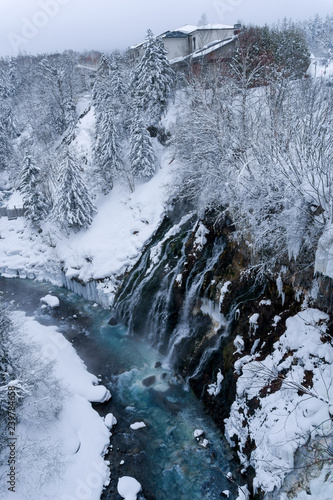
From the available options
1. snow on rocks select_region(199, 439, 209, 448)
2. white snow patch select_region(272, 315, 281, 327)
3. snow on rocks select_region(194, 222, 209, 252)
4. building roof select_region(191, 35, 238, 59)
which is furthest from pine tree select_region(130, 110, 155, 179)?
snow on rocks select_region(199, 439, 209, 448)

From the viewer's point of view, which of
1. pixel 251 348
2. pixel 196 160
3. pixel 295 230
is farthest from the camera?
pixel 196 160

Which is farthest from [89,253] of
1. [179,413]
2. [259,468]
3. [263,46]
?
[263,46]

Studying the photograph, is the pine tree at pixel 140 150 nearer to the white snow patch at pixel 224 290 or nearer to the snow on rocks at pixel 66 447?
the white snow patch at pixel 224 290

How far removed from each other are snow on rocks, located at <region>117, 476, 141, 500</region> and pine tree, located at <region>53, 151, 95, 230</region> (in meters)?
18.0

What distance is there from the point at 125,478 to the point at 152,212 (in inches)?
636

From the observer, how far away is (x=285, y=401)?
8594 millimetres

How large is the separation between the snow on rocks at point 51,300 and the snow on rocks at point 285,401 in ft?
46.1

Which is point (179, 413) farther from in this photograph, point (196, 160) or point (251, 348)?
point (196, 160)

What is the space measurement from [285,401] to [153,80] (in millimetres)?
27696

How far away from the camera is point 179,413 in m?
12.1

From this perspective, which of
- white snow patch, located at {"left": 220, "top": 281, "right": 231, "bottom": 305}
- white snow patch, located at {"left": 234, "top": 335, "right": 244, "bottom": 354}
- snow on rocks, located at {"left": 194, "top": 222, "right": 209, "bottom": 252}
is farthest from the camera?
snow on rocks, located at {"left": 194, "top": 222, "right": 209, "bottom": 252}

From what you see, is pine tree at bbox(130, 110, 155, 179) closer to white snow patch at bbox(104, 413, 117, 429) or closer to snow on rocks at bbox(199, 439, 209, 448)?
white snow patch at bbox(104, 413, 117, 429)

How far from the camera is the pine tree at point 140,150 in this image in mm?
24922

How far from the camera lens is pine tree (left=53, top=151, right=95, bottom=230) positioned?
23734 mm
